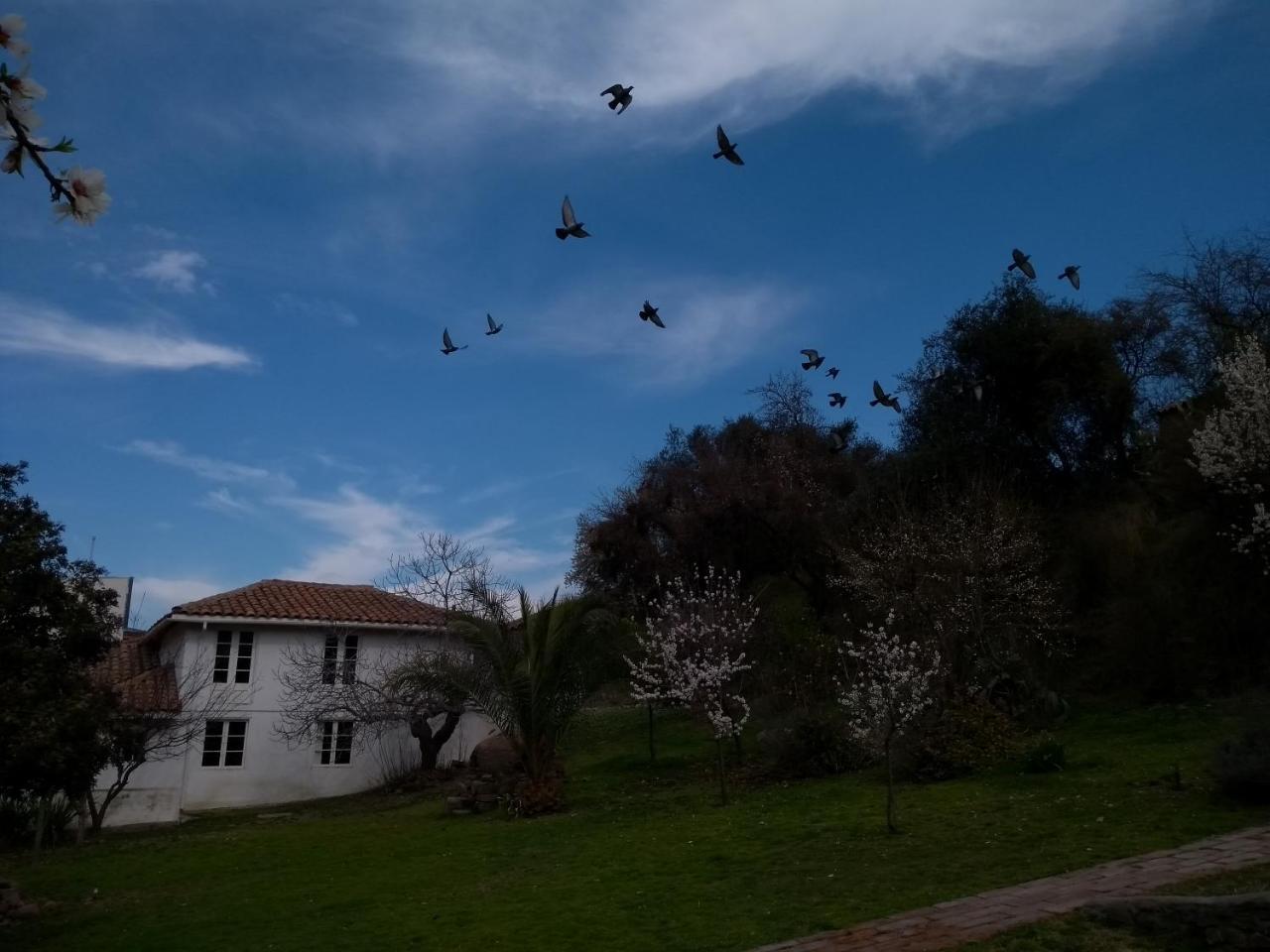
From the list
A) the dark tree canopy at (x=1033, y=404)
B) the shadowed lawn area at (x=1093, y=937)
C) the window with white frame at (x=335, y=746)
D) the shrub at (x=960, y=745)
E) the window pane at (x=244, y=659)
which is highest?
the dark tree canopy at (x=1033, y=404)

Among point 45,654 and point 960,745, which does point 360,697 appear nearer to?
point 45,654

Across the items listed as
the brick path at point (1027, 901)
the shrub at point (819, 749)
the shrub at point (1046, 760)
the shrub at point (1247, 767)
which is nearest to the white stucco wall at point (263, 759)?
the shrub at point (819, 749)

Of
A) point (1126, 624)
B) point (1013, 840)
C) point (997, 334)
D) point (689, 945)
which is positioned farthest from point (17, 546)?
point (997, 334)

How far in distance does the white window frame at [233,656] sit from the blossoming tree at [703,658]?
1046cm

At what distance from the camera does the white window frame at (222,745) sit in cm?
2633

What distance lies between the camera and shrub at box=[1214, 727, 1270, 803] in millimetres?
10852

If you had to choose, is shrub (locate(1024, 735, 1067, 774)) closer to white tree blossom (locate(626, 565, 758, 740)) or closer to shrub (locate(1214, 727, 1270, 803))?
shrub (locate(1214, 727, 1270, 803))

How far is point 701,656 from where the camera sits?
2061 centimetres

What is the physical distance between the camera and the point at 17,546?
506 inches

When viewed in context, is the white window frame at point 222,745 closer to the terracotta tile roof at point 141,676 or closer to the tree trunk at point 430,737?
the terracotta tile roof at point 141,676

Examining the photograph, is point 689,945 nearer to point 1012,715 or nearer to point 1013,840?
point 1013,840

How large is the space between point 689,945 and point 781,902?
1389 mm

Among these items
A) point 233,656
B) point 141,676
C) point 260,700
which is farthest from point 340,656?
point 141,676

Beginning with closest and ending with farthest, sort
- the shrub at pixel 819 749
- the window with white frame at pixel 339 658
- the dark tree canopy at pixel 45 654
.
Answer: the dark tree canopy at pixel 45 654 < the shrub at pixel 819 749 < the window with white frame at pixel 339 658
